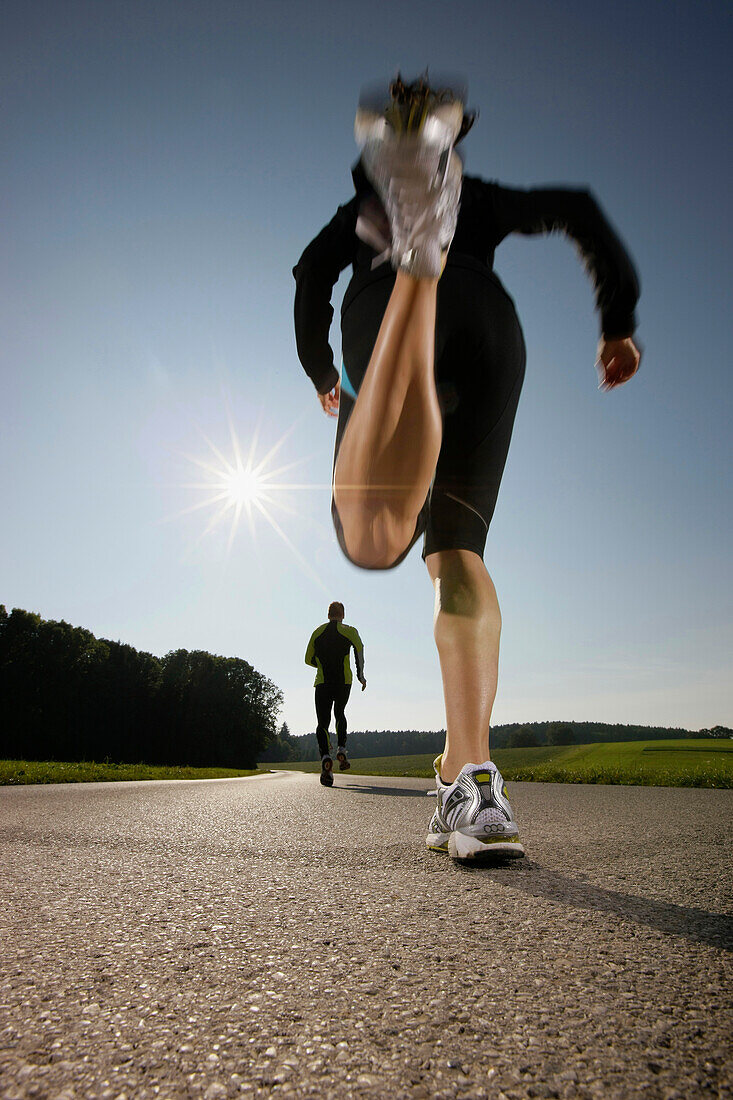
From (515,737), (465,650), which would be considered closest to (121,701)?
(515,737)

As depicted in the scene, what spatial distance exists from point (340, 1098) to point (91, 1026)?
330mm

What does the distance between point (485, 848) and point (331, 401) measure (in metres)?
2.05

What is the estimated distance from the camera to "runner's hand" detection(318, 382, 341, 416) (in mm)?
2932

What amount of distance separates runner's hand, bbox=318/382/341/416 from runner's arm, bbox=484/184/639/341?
3.10 ft

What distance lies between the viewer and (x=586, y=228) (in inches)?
101

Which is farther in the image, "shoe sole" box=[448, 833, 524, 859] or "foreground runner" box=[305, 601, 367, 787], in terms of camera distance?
"foreground runner" box=[305, 601, 367, 787]

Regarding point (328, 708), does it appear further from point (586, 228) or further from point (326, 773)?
point (586, 228)

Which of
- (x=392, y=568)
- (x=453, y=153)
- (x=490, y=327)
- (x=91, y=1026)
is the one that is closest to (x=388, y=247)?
(x=453, y=153)

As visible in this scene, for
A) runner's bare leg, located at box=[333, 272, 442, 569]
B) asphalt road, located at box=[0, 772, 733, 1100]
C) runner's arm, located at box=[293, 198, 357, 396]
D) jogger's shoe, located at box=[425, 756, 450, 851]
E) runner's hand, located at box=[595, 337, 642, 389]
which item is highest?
runner's arm, located at box=[293, 198, 357, 396]

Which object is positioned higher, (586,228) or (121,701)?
(121,701)

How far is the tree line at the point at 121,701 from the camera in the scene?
148ft

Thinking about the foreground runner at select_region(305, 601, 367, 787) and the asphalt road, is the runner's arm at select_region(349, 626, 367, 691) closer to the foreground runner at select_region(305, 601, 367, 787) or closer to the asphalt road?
the foreground runner at select_region(305, 601, 367, 787)

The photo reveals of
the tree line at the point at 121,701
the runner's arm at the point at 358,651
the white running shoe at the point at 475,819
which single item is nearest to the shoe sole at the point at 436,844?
the white running shoe at the point at 475,819

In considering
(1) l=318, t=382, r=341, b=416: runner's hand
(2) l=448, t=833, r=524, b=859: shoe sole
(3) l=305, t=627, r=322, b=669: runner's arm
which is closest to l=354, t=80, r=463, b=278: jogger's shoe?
(1) l=318, t=382, r=341, b=416: runner's hand
